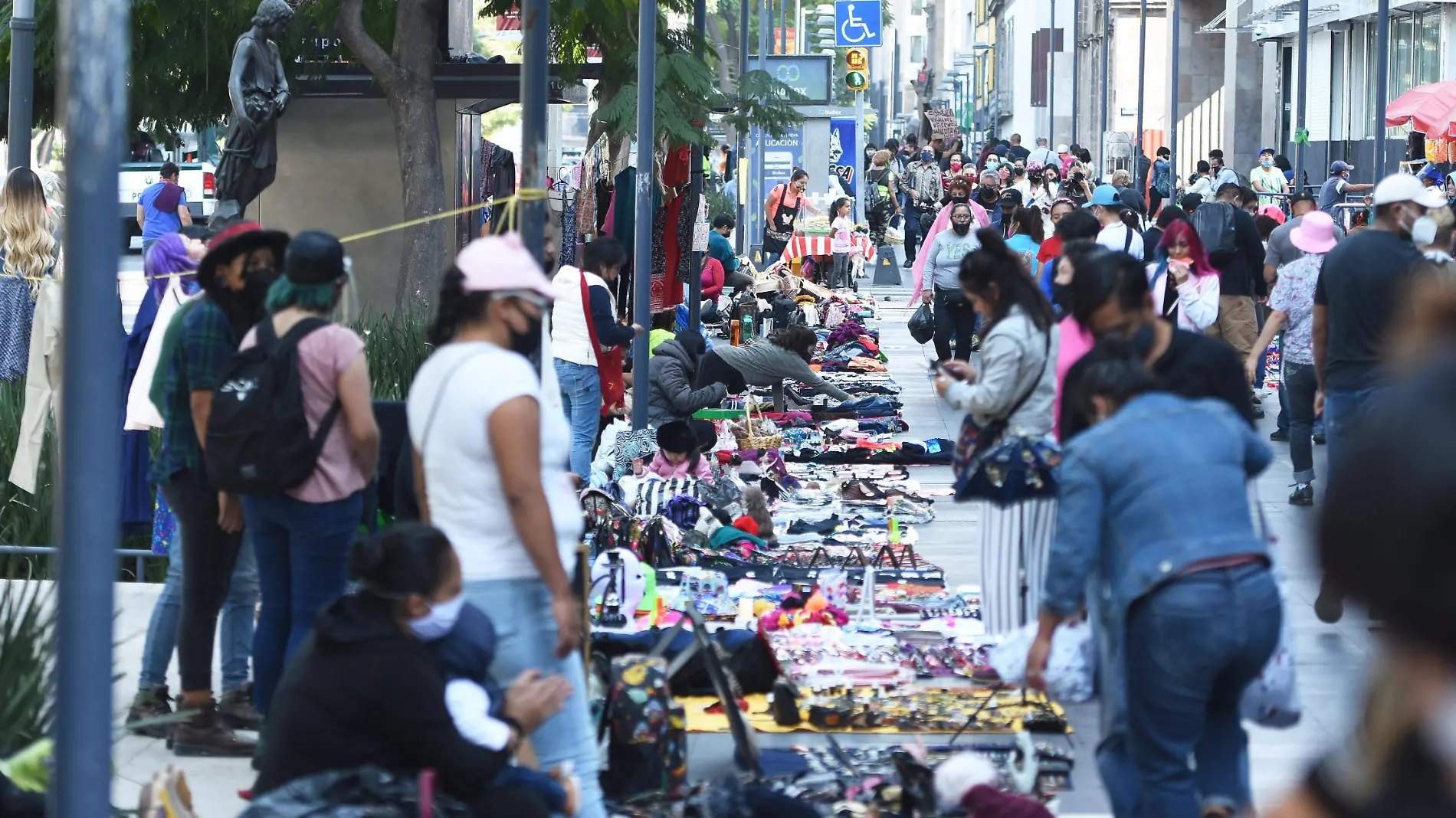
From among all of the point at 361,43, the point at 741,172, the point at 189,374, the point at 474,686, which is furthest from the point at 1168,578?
the point at 741,172

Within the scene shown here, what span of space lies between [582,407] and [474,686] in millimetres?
7087

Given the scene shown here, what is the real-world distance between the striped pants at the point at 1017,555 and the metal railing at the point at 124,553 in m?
3.62

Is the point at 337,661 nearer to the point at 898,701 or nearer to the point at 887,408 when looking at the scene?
the point at 898,701

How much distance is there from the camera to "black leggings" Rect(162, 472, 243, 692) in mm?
6445

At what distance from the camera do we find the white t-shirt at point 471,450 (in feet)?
15.3

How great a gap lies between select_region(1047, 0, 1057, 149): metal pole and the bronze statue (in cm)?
6166

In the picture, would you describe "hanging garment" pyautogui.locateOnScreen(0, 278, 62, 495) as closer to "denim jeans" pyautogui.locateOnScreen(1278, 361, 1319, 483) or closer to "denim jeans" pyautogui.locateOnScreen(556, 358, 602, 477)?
"denim jeans" pyautogui.locateOnScreen(556, 358, 602, 477)

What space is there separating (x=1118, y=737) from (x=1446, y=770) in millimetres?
3568

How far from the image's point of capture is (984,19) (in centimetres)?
12812

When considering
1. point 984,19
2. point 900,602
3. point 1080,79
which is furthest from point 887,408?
point 984,19

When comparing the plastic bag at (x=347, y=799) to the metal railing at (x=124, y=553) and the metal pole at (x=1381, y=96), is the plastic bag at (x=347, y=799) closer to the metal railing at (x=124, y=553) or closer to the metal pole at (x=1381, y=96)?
the metal railing at (x=124, y=553)

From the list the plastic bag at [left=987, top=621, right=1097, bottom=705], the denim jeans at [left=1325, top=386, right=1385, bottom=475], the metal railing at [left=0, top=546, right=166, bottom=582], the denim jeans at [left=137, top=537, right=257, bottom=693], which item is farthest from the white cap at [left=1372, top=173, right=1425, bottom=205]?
the metal railing at [left=0, top=546, right=166, bottom=582]

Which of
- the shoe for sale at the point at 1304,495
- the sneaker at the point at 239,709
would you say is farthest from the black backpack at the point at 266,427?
the shoe for sale at the point at 1304,495

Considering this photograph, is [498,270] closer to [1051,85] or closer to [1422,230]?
[1422,230]
